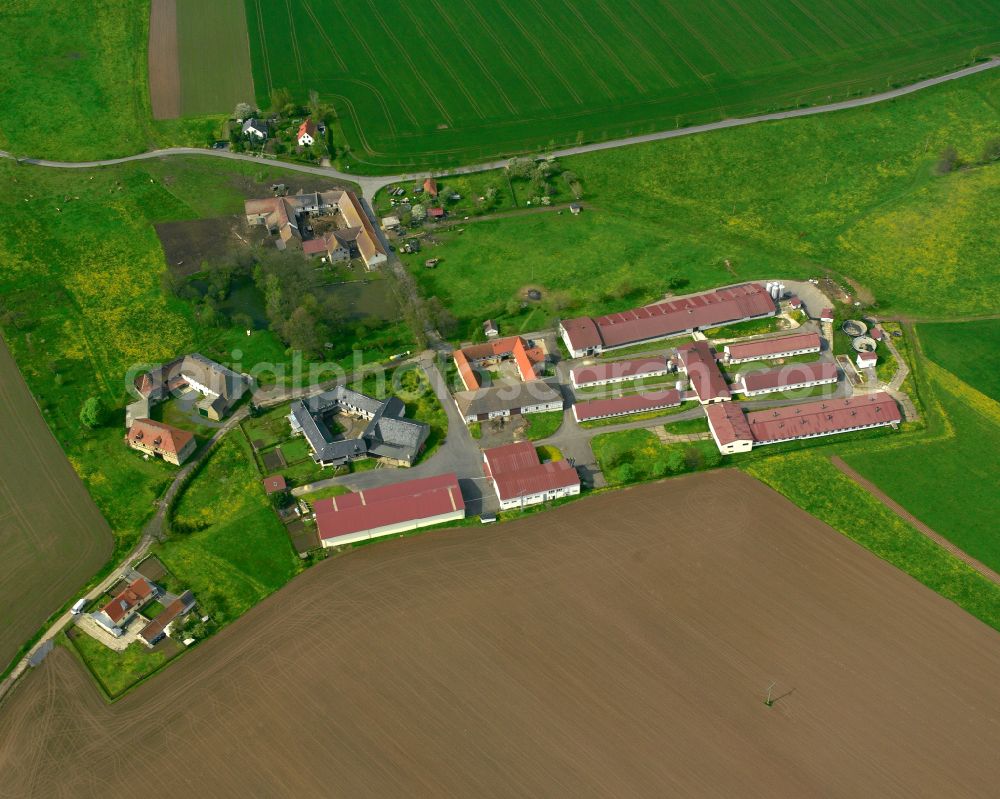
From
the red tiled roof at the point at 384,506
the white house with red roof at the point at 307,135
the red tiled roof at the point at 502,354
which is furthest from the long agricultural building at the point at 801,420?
the white house with red roof at the point at 307,135

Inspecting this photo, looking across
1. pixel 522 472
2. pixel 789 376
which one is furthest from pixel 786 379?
pixel 522 472

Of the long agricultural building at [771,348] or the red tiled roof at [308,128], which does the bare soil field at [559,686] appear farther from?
the red tiled roof at [308,128]

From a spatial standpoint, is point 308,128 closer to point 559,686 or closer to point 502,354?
point 502,354

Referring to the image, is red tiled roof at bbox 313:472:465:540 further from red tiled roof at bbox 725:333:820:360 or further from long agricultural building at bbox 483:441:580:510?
red tiled roof at bbox 725:333:820:360

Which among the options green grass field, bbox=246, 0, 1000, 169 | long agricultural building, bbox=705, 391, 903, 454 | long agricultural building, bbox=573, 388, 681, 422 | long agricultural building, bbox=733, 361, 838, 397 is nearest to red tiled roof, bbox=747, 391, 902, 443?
long agricultural building, bbox=705, 391, 903, 454

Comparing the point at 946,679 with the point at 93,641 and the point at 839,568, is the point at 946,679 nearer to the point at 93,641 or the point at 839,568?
the point at 839,568

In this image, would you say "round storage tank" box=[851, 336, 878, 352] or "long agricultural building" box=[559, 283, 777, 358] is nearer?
"round storage tank" box=[851, 336, 878, 352]
